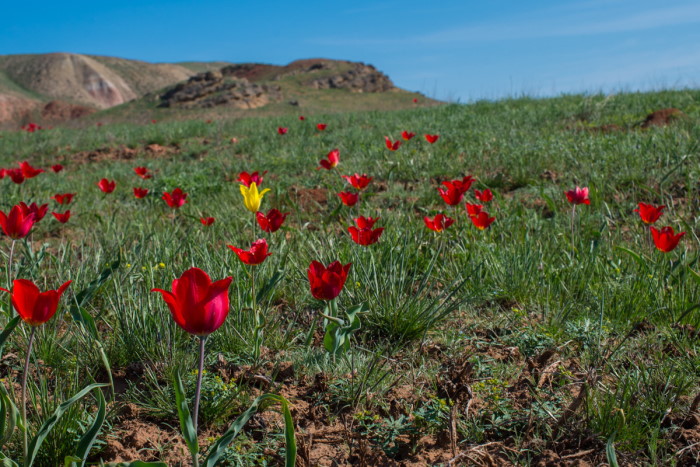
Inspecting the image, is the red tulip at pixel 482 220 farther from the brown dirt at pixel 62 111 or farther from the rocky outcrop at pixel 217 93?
the brown dirt at pixel 62 111

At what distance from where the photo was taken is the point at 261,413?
176 cm

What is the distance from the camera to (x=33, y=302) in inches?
49.3

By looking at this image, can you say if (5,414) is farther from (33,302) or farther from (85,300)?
(85,300)

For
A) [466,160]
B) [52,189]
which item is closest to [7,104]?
Result: [52,189]

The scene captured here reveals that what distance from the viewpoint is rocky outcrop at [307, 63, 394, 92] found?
113 feet

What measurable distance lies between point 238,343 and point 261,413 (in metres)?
0.42

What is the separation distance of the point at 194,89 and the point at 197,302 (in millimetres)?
26910

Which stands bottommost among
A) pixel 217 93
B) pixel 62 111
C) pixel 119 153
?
pixel 119 153

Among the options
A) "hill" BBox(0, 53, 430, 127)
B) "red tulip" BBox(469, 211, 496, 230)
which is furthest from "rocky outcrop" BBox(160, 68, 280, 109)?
"red tulip" BBox(469, 211, 496, 230)

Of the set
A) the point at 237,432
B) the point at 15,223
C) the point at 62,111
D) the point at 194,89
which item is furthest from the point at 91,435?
the point at 62,111

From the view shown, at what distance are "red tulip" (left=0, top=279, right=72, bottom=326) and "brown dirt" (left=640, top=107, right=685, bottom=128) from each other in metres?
7.25

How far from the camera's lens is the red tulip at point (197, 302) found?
3.73ft

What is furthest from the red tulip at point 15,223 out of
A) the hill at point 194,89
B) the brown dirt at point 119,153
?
the hill at point 194,89

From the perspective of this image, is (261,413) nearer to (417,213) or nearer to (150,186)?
(417,213)
